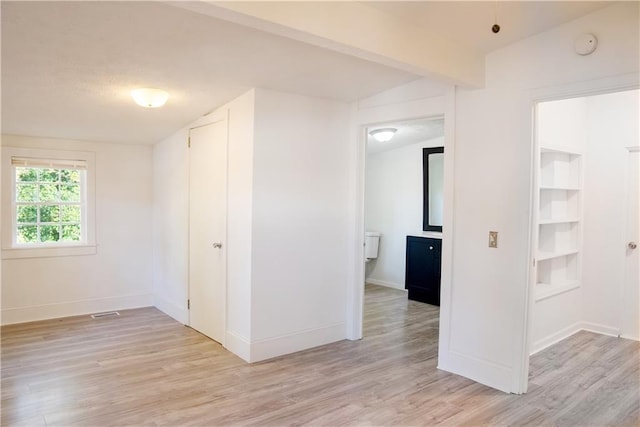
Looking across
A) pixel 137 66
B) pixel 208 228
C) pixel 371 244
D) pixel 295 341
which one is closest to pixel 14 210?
pixel 208 228

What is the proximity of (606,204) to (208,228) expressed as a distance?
13.2 feet

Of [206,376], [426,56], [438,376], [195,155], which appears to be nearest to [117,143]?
[195,155]

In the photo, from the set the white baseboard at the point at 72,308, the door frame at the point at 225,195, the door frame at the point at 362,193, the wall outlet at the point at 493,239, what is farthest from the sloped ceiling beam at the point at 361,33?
the white baseboard at the point at 72,308

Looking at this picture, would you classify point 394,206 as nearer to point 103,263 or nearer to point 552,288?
point 552,288

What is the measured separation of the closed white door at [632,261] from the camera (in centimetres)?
407

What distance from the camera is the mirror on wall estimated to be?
18.9 feet

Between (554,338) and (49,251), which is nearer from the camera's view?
(554,338)

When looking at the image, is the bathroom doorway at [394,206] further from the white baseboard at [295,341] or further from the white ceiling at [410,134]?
the white baseboard at [295,341]

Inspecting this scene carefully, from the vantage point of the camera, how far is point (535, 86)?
112 inches

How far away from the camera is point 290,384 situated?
3039mm

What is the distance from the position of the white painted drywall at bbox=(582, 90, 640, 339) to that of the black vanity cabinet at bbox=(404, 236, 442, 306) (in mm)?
1641

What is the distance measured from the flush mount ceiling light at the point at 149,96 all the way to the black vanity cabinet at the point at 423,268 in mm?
3729

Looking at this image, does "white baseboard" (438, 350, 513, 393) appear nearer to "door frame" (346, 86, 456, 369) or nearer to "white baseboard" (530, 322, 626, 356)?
"door frame" (346, 86, 456, 369)

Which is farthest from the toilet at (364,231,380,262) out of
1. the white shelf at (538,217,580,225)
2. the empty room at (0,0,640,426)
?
the white shelf at (538,217,580,225)
